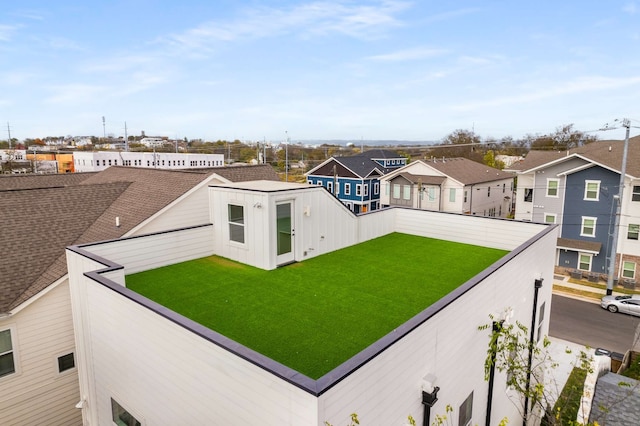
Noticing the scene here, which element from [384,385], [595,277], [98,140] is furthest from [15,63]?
[98,140]

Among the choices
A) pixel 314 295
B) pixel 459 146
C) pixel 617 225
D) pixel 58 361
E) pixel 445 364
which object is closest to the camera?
pixel 445 364

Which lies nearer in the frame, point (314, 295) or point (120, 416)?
point (120, 416)

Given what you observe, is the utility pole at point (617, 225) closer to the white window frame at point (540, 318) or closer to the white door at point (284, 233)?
the white window frame at point (540, 318)

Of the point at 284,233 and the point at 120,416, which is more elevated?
the point at 284,233

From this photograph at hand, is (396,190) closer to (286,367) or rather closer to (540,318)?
(540,318)

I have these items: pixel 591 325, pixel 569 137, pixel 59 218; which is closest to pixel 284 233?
pixel 59 218

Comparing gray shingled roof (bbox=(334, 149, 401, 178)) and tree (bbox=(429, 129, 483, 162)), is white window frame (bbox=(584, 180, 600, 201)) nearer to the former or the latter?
gray shingled roof (bbox=(334, 149, 401, 178))

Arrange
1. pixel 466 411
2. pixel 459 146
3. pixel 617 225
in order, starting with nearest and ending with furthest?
pixel 466 411 → pixel 617 225 → pixel 459 146

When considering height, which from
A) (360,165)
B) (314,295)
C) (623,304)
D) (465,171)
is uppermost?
(360,165)
